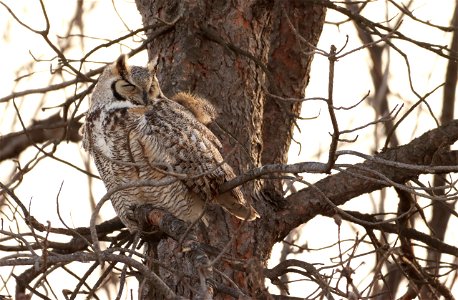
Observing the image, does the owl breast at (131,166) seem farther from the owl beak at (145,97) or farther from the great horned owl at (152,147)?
the owl beak at (145,97)

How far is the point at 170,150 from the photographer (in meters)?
4.79

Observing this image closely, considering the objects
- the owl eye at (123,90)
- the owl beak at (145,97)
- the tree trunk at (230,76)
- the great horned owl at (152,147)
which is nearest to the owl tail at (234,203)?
the great horned owl at (152,147)

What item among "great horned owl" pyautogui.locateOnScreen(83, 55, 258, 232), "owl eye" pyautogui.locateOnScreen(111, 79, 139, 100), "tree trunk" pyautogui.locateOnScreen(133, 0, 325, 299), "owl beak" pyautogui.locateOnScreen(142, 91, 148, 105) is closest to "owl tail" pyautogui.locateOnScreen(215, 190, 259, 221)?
"great horned owl" pyautogui.locateOnScreen(83, 55, 258, 232)

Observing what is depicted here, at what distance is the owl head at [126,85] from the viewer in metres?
5.07

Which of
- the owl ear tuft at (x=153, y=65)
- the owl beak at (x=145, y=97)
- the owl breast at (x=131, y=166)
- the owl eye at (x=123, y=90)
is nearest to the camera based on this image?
the owl breast at (x=131, y=166)

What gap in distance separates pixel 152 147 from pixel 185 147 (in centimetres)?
17

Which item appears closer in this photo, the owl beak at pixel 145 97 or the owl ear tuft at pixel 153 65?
the owl beak at pixel 145 97

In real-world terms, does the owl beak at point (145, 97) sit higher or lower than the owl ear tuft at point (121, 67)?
lower

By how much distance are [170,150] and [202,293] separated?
1.90 metres

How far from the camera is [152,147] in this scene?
4750 mm

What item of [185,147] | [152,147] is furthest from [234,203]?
[152,147]

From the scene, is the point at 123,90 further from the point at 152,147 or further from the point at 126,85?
the point at 152,147

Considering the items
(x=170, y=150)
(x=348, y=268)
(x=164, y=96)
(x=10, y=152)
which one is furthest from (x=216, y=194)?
(x=10, y=152)

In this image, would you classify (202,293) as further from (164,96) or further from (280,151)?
(280,151)
